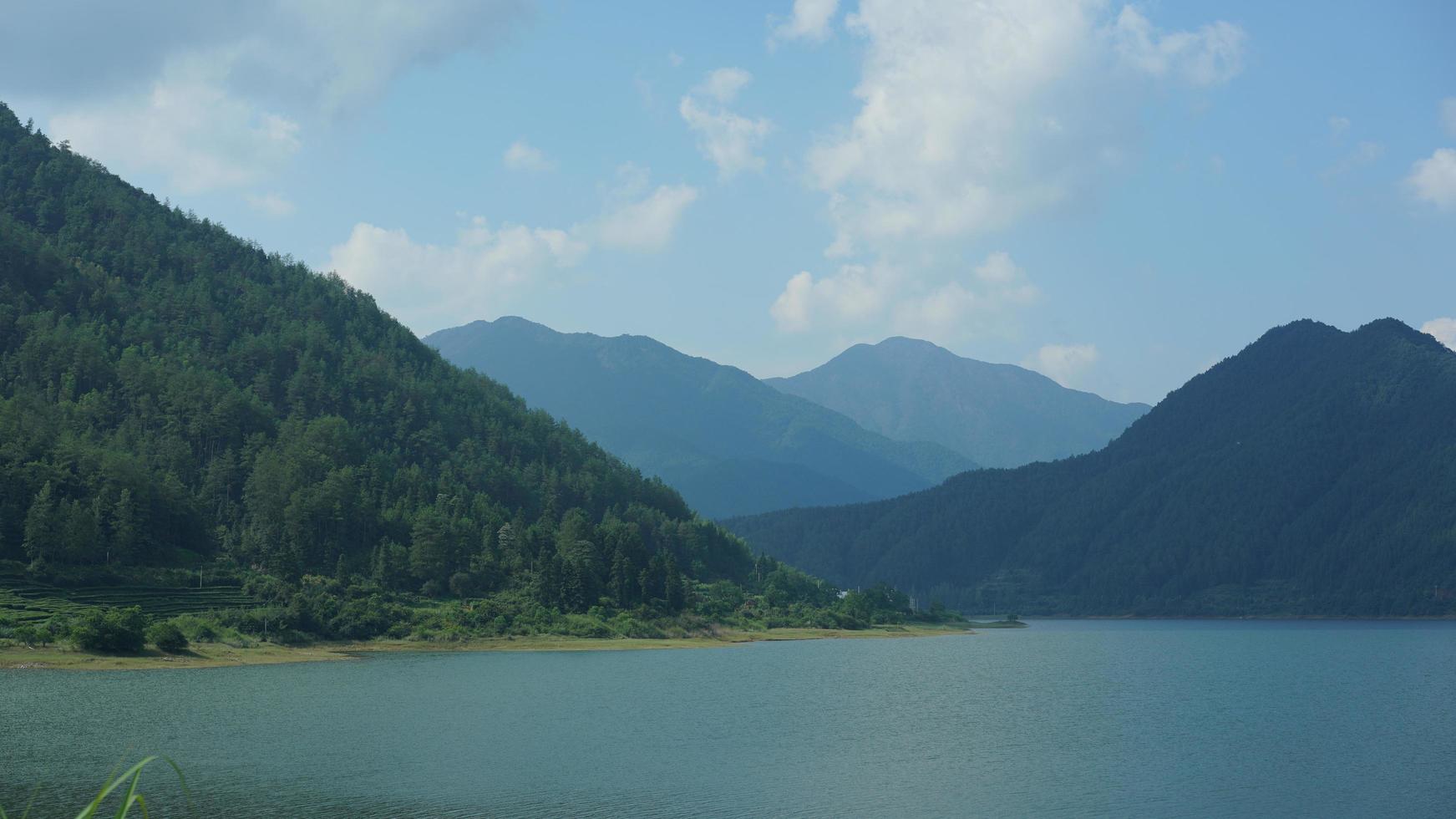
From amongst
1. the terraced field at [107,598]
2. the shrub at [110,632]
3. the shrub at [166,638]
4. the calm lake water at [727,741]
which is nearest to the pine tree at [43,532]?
the terraced field at [107,598]

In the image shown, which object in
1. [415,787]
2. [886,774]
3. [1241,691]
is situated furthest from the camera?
[1241,691]

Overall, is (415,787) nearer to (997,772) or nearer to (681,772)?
(681,772)

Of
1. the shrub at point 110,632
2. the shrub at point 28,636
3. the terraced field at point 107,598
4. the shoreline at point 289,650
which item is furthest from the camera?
the terraced field at point 107,598

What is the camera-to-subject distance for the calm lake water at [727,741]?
61812 mm

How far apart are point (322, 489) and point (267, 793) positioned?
5091 inches

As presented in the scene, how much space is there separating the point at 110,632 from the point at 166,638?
5.94 meters

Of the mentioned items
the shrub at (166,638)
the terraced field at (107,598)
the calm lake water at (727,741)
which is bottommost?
the calm lake water at (727,741)

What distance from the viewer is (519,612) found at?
172 m

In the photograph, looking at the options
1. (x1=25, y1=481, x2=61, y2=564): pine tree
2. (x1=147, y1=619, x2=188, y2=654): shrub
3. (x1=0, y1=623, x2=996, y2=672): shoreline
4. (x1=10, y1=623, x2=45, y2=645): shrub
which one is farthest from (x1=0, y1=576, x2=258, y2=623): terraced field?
(x1=147, y1=619, x2=188, y2=654): shrub

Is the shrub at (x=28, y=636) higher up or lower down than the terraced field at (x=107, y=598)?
lower down

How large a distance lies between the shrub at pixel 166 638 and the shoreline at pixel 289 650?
0.82 m

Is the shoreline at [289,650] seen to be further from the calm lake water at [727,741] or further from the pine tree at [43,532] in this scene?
the pine tree at [43,532]

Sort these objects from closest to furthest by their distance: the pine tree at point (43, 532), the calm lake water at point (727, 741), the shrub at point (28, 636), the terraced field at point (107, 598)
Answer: the calm lake water at point (727, 741)
the shrub at point (28, 636)
the terraced field at point (107, 598)
the pine tree at point (43, 532)

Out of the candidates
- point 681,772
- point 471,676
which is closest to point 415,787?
point 681,772
